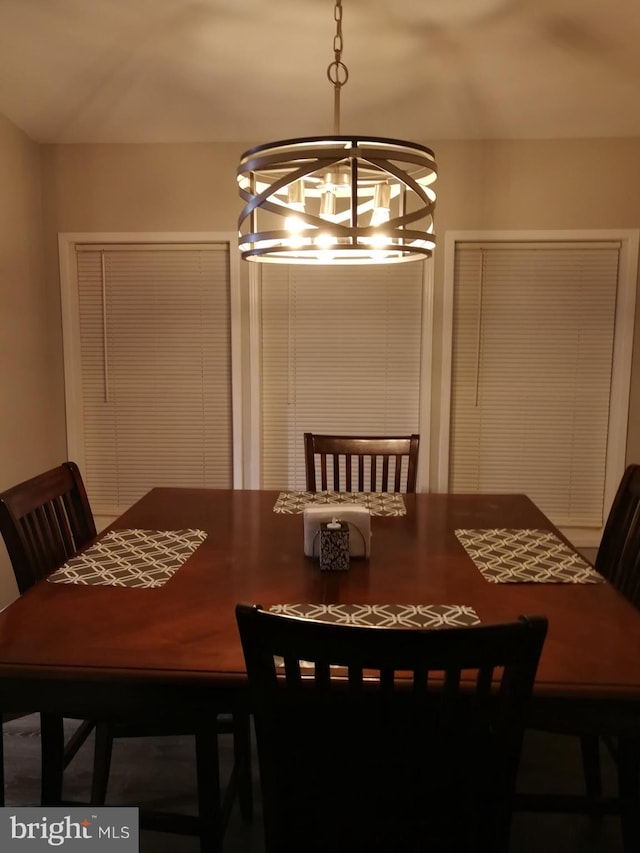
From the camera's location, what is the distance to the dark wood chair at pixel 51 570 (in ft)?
5.29

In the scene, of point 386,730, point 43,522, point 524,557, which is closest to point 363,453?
point 524,557

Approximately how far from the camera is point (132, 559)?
1.77 m

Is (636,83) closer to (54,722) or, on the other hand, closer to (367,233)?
(367,233)

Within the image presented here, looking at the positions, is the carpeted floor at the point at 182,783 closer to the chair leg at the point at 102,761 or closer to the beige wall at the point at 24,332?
the chair leg at the point at 102,761

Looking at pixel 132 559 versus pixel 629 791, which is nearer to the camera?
pixel 629 791

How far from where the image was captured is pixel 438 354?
3.21m

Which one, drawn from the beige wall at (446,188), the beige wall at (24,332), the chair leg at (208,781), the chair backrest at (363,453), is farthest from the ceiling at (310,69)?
the chair leg at (208,781)

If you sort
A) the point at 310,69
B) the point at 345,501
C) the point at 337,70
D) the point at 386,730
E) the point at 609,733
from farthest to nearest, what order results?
1. the point at 310,69
2. the point at 345,501
3. the point at 337,70
4. the point at 609,733
5. the point at 386,730

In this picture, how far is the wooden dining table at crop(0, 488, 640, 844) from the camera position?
46.8 inches

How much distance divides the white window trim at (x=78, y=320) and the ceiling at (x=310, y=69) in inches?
18.0

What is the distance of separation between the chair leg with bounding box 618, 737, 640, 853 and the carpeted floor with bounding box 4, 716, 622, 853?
23 cm

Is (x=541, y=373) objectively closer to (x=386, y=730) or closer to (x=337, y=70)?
(x=337, y=70)

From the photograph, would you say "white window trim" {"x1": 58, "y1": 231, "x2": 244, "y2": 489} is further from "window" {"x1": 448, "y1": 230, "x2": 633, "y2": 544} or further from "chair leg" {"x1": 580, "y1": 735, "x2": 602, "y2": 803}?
"chair leg" {"x1": 580, "y1": 735, "x2": 602, "y2": 803}

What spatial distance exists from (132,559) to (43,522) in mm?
302
